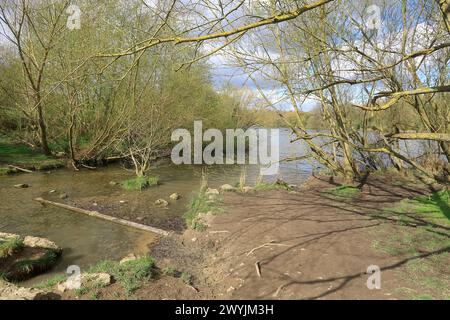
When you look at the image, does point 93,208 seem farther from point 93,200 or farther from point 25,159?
point 25,159

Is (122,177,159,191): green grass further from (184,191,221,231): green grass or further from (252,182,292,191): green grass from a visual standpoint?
(252,182,292,191): green grass

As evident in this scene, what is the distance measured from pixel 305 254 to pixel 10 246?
558cm

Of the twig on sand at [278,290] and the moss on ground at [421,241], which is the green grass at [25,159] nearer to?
the twig on sand at [278,290]

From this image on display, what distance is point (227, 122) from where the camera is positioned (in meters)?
28.9

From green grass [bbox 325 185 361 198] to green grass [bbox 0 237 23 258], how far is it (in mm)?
8617

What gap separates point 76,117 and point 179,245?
13718 millimetres

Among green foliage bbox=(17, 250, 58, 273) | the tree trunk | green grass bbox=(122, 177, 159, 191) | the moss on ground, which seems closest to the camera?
the moss on ground

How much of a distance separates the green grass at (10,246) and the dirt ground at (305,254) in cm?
261

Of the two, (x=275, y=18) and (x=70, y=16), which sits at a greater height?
(x=70, y=16)

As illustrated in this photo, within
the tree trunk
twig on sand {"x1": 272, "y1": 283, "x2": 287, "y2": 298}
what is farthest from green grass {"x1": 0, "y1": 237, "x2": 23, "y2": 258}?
the tree trunk

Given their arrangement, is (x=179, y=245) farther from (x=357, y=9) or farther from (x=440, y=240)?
(x=357, y=9)

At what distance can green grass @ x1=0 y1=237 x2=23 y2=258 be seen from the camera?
22.6 feet

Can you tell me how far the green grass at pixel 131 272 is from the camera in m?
5.15

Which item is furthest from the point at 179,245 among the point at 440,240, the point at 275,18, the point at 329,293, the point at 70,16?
the point at 70,16
